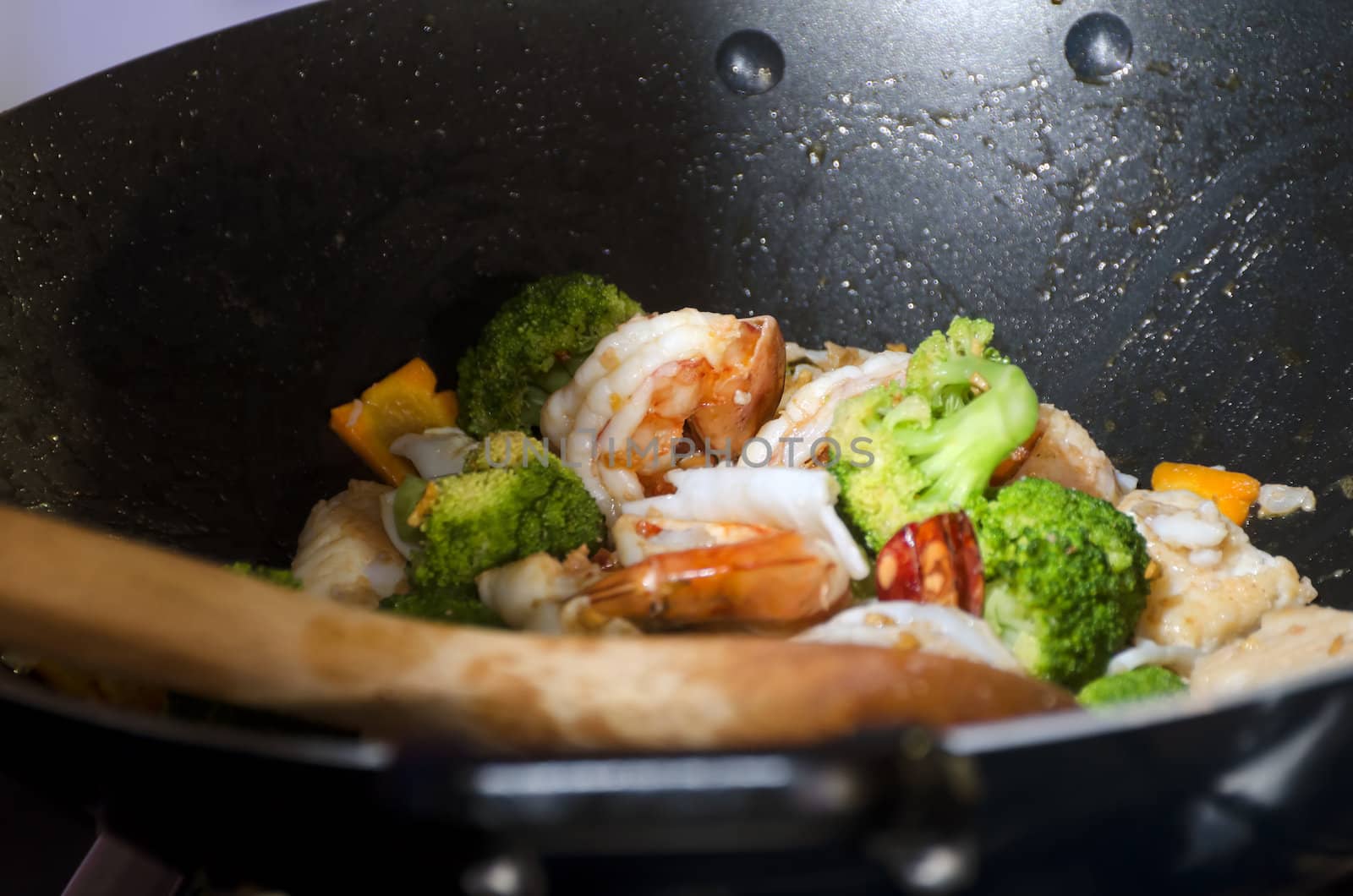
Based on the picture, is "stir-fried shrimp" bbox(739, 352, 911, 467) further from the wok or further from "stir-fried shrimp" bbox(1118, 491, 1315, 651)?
"stir-fried shrimp" bbox(1118, 491, 1315, 651)

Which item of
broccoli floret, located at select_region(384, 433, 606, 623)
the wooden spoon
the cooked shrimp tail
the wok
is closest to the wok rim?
the wooden spoon

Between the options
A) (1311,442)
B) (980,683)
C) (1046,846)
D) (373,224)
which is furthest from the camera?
(373,224)

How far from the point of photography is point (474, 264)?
171cm

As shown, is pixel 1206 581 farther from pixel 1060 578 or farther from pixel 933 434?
pixel 933 434

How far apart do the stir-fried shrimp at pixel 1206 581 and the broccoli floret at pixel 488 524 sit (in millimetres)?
730

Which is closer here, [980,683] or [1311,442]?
[980,683]

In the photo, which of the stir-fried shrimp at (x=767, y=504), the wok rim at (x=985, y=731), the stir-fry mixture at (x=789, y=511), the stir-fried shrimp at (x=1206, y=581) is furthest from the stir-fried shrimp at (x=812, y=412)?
the wok rim at (x=985, y=731)

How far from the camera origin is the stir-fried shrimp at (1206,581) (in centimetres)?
137

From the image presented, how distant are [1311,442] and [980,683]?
0.89 metres

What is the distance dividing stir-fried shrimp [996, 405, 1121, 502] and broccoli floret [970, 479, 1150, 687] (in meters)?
0.16

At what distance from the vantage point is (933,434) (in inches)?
55.9

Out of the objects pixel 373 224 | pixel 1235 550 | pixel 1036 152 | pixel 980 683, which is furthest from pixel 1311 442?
pixel 373 224

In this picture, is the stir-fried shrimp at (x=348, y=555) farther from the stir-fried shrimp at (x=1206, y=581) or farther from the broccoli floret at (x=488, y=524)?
the stir-fried shrimp at (x=1206, y=581)

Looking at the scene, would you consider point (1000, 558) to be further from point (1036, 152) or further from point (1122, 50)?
point (1122, 50)
